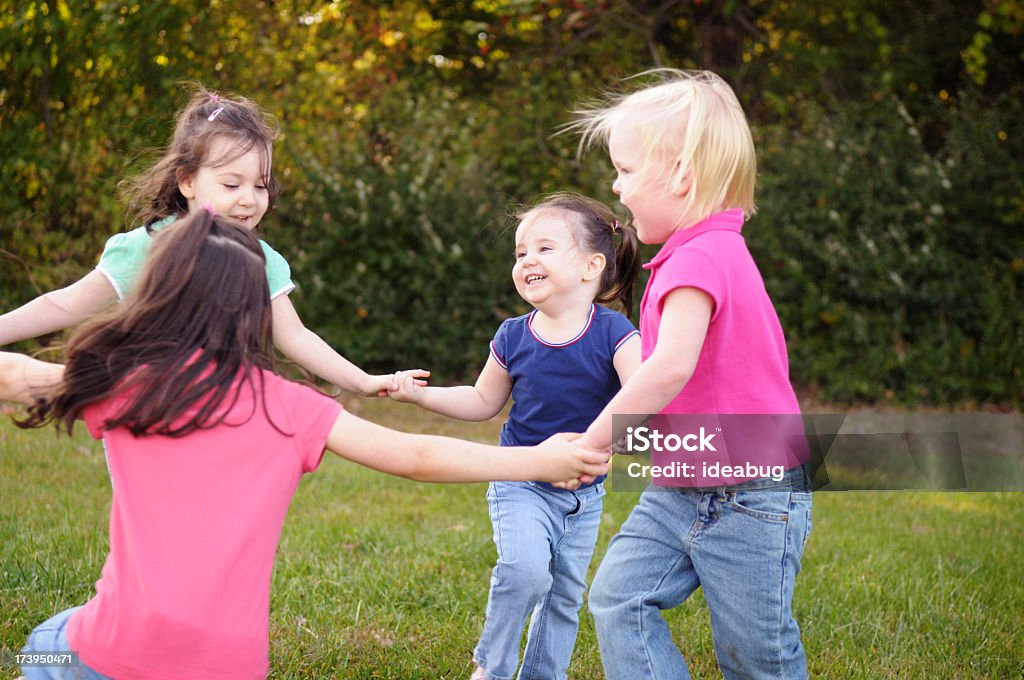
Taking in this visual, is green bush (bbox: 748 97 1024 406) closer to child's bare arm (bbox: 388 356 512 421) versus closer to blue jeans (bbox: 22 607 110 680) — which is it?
Result: child's bare arm (bbox: 388 356 512 421)

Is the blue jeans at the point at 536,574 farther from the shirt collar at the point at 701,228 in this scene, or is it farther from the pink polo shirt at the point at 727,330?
the shirt collar at the point at 701,228

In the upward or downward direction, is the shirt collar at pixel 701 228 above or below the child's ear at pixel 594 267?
above

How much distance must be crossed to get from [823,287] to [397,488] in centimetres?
471

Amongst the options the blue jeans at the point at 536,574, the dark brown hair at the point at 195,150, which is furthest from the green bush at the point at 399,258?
the blue jeans at the point at 536,574

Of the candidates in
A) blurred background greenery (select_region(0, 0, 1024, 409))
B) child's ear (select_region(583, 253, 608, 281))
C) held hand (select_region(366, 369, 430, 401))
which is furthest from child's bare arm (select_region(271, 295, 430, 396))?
blurred background greenery (select_region(0, 0, 1024, 409))

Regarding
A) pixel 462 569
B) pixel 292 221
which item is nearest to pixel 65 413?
pixel 462 569

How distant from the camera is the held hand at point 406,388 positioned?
9.91 ft

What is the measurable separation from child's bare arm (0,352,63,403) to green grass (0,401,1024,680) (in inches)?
48.2

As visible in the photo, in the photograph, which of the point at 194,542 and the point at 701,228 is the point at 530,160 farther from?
A: the point at 194,542

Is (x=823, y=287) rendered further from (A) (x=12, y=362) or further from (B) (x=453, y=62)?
(A) (x=12, y=362)

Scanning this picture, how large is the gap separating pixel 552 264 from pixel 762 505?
96 cm

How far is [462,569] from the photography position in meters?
4.21

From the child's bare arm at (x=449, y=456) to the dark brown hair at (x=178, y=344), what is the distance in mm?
222

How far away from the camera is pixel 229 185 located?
3.05m
